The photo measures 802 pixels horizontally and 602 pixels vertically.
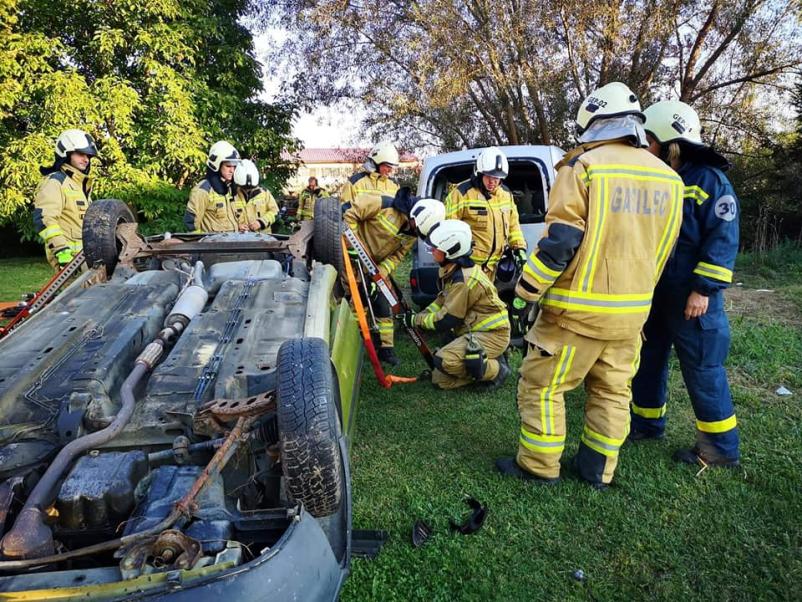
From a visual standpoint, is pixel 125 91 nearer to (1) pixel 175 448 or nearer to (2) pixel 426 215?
(2) pixel 426 215

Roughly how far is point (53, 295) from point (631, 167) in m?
3.54

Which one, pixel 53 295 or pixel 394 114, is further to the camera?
pixel 394 114

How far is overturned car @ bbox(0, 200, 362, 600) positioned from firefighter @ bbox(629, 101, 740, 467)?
1.92 meters

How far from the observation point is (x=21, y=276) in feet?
35.8

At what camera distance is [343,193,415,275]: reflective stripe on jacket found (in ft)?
17.1

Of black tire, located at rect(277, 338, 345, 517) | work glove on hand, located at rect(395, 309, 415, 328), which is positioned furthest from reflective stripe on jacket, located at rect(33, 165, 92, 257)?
black tire, located at rect(277, 338, 345, 517)

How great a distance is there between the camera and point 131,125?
10898 millimetres

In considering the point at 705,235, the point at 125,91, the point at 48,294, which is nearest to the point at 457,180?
the point at 705,235

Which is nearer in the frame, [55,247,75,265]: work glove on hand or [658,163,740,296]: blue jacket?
[658,163,740,296]: blue jacket

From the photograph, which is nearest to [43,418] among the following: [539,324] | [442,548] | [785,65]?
[442,548]

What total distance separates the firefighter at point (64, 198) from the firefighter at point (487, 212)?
324 cm

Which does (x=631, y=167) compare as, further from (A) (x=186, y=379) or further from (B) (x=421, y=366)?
(B) (x=421, y=366)

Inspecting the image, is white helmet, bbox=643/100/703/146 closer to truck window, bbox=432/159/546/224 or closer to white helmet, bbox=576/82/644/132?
white helmet, bbox=576/82/644/132

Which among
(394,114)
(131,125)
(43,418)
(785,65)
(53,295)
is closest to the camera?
(43,418)
